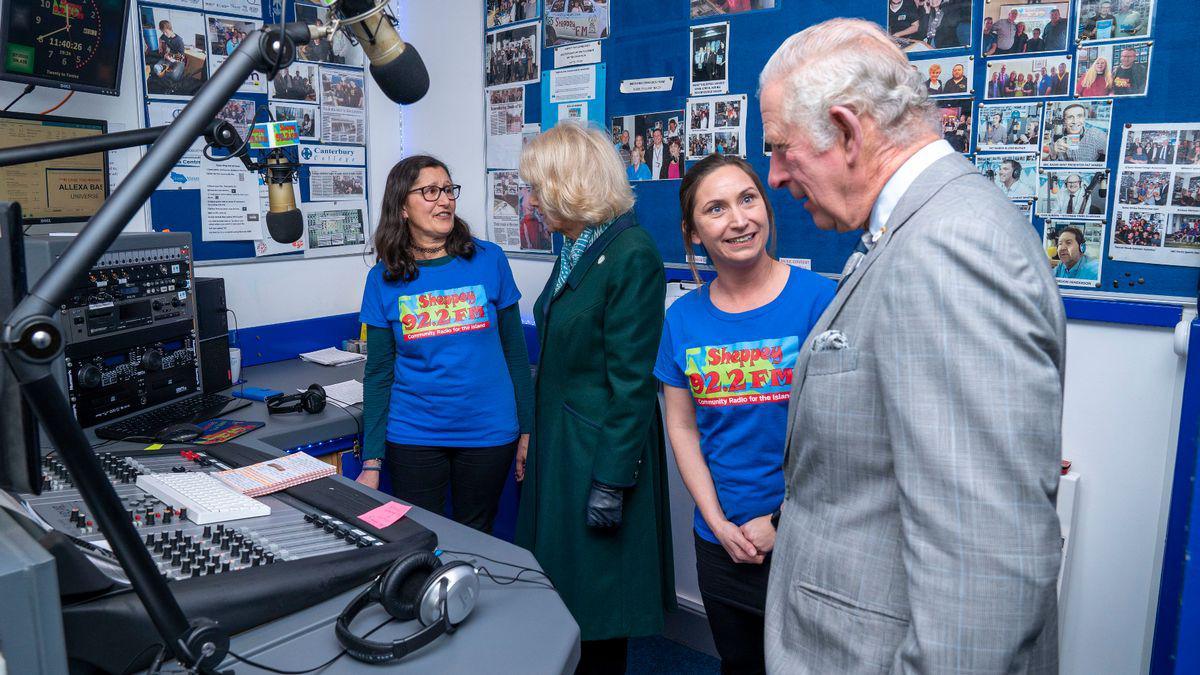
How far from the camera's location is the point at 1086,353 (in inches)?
71.4

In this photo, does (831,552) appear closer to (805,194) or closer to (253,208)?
(805,194)

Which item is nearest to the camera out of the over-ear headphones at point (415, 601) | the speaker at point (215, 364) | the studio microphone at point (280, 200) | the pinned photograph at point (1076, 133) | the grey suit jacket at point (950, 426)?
the grey suit jacket at point (950, 426)

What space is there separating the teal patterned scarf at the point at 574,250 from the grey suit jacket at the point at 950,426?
1.09 m

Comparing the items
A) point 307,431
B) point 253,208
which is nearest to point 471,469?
point 307,431

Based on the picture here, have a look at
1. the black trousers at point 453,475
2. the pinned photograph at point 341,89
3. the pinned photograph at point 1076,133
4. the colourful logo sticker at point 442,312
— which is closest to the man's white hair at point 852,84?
the pinned photograph at point 1076,133

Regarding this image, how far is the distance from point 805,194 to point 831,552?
435mm

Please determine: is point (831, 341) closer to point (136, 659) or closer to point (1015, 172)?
point (136, 659)

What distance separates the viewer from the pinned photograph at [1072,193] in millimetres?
1767

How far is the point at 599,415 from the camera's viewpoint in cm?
185

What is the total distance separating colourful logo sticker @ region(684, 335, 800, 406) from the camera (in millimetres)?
1493

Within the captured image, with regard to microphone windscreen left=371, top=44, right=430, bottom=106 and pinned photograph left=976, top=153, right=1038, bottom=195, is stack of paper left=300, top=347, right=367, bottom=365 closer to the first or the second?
microphone windscreen left=371, top=44, right=430, bottom=106

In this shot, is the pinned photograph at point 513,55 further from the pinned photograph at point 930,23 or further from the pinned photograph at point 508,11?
the pinned photograph at point 930,23

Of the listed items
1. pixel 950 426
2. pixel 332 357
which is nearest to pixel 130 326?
pixel 332 357

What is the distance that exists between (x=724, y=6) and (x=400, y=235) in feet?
3.69
